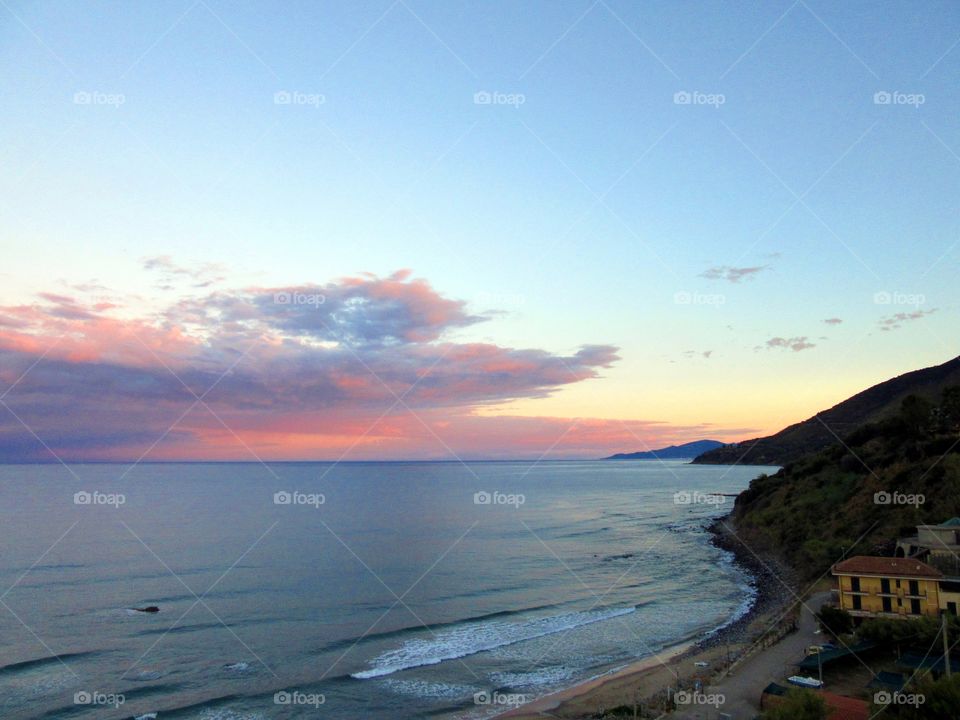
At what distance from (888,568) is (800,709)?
11994 millimetres

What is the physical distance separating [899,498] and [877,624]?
20211 millimetres

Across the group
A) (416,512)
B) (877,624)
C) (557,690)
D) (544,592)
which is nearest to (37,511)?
(416,512)

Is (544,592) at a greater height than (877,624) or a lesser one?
lesser

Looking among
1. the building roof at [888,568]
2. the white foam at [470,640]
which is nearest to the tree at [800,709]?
the building roof at [888,568]

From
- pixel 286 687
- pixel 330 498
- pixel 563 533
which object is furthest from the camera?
pixel 330 498

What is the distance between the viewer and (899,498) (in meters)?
39.2

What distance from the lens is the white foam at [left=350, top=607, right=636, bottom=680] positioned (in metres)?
27.7

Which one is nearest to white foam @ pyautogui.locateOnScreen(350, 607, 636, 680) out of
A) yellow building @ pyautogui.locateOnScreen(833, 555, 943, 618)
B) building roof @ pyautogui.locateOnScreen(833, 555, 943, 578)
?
yellow building @ pyautogui.locateOnScreen(833, 555, 943, 618)

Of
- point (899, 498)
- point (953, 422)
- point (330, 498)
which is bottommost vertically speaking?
point (330, 498)

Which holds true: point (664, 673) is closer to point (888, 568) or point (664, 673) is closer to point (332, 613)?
point (888, 568)

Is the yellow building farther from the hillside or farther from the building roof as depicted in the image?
the hillside

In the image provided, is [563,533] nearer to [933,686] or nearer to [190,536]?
[190,536]

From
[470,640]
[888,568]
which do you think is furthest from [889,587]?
[470,640]

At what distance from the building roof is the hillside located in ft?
26.0
